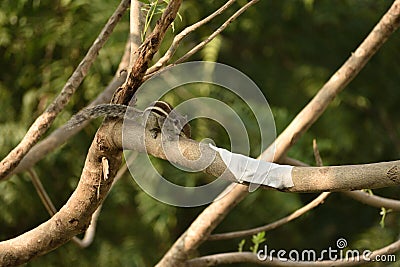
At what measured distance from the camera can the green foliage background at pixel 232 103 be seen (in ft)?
5.32

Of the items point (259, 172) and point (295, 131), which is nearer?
point (259, 172)

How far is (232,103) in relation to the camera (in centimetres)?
147

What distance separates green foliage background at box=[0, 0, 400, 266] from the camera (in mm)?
1620

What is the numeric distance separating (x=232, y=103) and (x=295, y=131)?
1.59 feet

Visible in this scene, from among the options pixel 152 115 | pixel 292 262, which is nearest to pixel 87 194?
pixel 152 115

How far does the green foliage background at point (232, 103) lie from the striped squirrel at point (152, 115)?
2.92ft

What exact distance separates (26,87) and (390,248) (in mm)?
1022

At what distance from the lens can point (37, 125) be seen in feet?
2.57

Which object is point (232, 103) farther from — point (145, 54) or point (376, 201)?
point (145, 54)

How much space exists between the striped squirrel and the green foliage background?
0.89 metres

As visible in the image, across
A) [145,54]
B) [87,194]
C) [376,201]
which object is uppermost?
[145,54]

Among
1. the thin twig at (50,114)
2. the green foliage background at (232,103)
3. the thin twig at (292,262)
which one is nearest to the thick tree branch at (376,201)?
the thin twig at (292,262)

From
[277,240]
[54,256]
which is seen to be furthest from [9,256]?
[277,240]

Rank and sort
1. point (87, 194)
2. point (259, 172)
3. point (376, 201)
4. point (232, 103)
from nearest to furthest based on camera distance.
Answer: point (259, 172) → point (87, 194) → point (376, 201) → point (232, 103)
